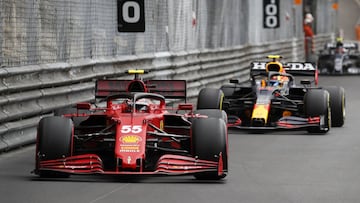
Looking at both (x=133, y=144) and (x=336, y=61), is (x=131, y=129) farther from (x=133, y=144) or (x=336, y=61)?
(x=336, y=61)

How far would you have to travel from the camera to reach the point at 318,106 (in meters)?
16.4

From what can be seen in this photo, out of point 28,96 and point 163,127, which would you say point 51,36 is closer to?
point 28,96

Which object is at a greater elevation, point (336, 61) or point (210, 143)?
point (336, 61)

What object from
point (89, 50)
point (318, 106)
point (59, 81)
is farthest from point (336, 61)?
point (59, 81)

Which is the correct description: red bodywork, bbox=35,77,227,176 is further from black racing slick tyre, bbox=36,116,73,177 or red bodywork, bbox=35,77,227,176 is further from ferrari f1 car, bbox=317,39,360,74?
ferrari f1 car, bbox=317,39,360,74

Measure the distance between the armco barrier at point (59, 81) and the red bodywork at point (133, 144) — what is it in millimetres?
1542

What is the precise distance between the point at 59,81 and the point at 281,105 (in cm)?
363

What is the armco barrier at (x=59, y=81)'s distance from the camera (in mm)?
13711

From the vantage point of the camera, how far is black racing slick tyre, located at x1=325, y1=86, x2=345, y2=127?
17.6m

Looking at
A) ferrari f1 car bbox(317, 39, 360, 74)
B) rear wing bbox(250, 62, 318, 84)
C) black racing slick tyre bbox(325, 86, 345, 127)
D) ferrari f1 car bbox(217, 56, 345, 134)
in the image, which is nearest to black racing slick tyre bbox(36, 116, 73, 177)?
ferrari f1 car bbox(217, 56, 345, 134)

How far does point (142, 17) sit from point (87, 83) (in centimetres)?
156

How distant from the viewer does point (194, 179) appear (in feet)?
35.9

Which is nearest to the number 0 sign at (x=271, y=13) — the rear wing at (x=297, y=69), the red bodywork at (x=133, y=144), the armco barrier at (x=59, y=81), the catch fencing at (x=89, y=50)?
the catch fencing at (x=89, y=50)

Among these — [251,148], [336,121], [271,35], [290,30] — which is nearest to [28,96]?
[251,148]
